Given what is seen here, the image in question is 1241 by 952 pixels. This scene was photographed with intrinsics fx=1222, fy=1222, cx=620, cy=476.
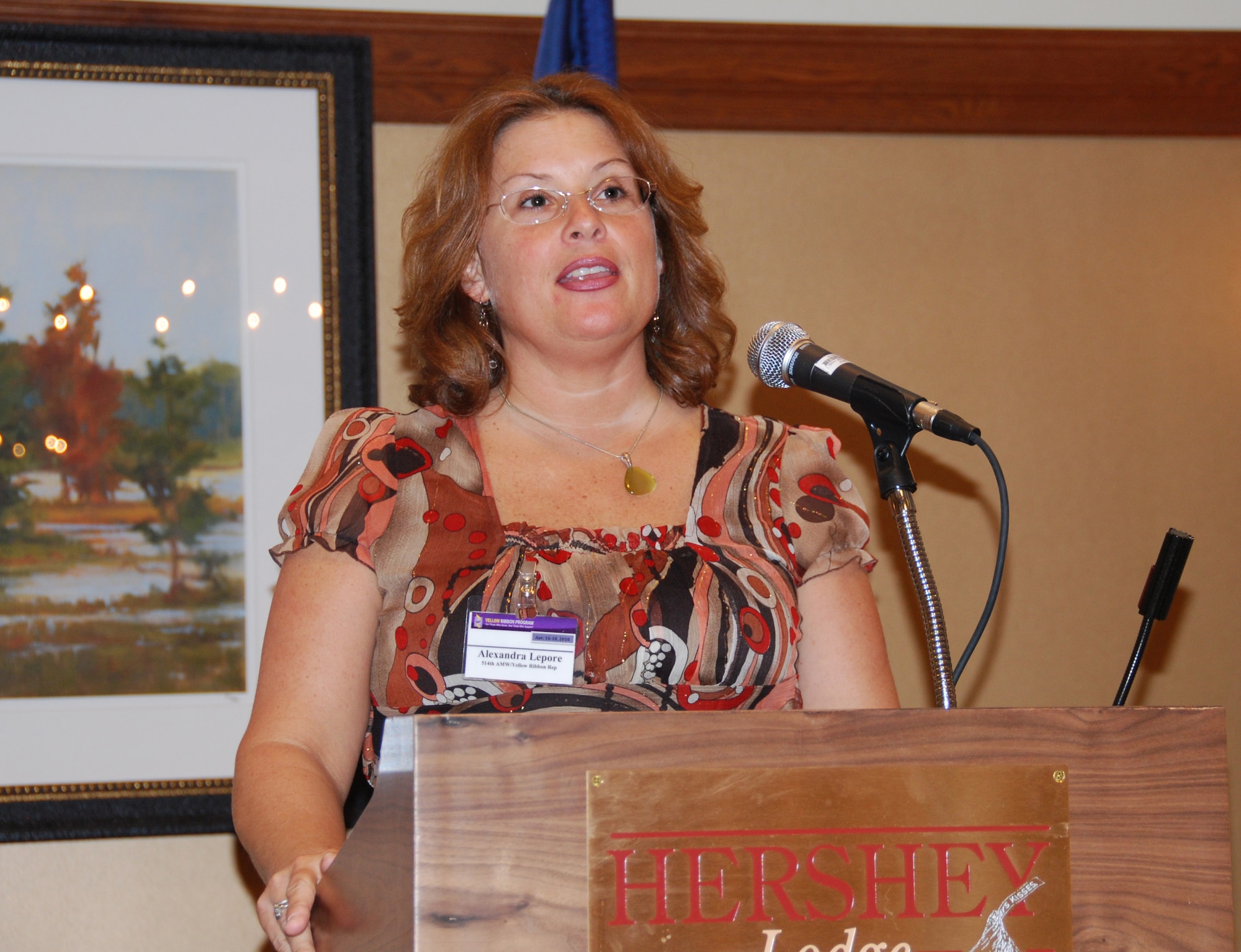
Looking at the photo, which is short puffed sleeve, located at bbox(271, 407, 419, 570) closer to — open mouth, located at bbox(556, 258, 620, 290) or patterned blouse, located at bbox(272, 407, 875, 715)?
patterned blouse, located at bbox(272, 407, 875, 715)

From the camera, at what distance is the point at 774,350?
1447mm

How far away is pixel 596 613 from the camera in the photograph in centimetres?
157

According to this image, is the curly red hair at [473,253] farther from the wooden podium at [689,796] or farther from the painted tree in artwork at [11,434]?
the wooden podium at [689,796]

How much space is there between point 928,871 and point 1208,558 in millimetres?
2107

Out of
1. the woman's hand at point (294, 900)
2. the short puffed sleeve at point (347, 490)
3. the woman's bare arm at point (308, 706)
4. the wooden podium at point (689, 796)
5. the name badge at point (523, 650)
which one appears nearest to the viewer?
the wooden podium at point (689, 796)

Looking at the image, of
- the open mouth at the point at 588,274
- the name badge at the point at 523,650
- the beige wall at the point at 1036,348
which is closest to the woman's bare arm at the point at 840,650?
the name badge at the point at 523,650

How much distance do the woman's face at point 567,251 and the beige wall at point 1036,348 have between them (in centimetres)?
77

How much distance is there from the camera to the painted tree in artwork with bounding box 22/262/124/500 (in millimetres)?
2242

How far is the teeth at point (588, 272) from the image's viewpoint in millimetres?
1727

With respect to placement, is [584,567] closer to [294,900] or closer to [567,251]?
[567,251]

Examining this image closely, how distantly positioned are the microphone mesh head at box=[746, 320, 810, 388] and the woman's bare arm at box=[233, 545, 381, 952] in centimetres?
58

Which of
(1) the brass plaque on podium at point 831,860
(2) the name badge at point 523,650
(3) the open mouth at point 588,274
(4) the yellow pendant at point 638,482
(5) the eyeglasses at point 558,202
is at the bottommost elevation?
(1) the brass plaque on podium at point 831,860

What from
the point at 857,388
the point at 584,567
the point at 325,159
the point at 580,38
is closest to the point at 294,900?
the point at 584,567

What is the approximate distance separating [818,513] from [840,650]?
20 centimetres
